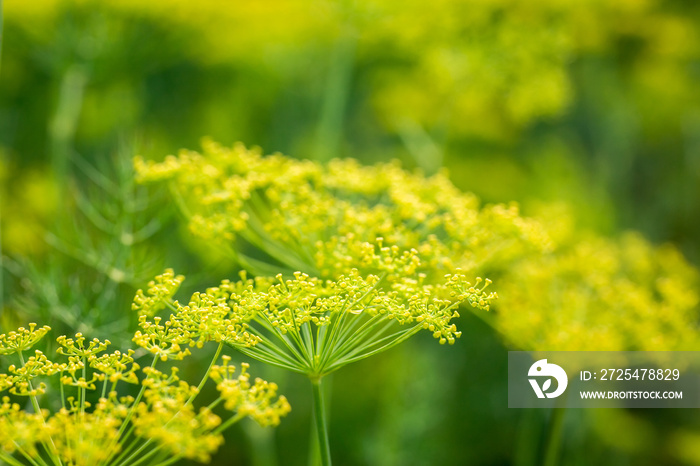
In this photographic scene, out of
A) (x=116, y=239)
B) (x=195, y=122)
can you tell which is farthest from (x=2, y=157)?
(x=116, y=239)

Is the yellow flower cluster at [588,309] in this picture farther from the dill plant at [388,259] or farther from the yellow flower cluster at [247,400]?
the yellow flower cluster at [247,400]

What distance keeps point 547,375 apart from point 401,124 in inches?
59.6

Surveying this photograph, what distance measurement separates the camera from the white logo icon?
55.6 inches

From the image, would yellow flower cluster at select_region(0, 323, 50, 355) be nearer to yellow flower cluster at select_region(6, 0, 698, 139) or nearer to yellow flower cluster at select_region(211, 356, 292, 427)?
yellow flower cluster at select_region(211, 356, 292, 427)

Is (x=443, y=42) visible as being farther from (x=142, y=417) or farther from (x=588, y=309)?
(x=142, y=417)

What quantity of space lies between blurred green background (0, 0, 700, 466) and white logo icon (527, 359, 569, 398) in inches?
19.9

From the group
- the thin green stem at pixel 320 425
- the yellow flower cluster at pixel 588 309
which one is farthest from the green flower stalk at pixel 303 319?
the yellow flower cluster at pixel 588 309

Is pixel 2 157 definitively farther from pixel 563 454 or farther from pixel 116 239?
Result: pixel 563 454

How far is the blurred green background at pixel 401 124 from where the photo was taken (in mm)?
2084

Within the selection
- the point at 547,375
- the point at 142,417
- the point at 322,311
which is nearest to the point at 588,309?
the point at 547,375

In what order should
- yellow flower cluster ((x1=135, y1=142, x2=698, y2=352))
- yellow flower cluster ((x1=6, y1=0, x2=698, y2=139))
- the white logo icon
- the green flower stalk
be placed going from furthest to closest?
yellow flower cluster ((x1=6, y1=0, x2=698, y2=139)) < the white logo icon < yellow flower cluster ((x1=135, y1=142, x2=698, y2=352)) < the green flower stalk

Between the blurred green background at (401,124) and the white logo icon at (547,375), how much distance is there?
506mm

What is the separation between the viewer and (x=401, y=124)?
106 inches

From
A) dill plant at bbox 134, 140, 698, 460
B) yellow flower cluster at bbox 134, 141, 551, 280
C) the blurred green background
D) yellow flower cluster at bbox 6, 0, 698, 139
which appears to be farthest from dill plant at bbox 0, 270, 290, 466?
yellow flower cluster at bbox 6, 0, 698, 139
